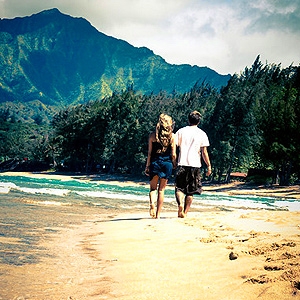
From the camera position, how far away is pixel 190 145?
7566 millimetres

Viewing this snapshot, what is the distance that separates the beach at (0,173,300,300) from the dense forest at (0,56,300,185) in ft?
125

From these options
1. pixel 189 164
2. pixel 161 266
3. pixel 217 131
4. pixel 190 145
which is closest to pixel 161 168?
pixel 189 164

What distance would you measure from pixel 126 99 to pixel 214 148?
1154 inches

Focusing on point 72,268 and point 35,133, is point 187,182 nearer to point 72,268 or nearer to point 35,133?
point 72,268

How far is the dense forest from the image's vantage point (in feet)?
142

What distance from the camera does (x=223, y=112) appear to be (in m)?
53.8

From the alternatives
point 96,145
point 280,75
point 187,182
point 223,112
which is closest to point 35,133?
point 96,145

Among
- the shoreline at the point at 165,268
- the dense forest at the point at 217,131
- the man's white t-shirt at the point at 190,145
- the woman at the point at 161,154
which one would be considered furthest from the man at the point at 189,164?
the dense forest at the point at 217,131

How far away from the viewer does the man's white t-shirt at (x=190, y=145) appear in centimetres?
741

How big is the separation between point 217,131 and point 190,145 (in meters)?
47.3

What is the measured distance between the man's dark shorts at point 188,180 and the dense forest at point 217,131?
35786 millimetres

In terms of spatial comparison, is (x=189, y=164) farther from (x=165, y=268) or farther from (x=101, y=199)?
(x=101, y=199)

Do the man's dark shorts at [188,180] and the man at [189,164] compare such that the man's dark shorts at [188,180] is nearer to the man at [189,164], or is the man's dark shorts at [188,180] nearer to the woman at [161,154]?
the man at [189,164]

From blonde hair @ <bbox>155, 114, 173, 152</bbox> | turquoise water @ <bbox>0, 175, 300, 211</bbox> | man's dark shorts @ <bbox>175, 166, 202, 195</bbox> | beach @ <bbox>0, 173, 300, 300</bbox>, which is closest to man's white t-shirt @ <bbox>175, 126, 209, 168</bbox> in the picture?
man's dark shorts @ <bbox>175, 166, 202, 195</bbox>
